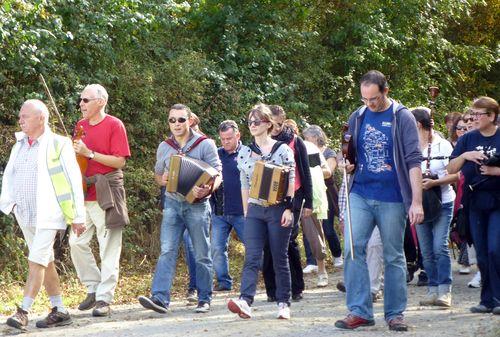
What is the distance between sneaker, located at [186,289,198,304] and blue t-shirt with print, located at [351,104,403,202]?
3013 millimetres

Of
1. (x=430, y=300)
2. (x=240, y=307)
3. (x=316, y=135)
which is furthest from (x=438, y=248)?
(x=316, y=135)

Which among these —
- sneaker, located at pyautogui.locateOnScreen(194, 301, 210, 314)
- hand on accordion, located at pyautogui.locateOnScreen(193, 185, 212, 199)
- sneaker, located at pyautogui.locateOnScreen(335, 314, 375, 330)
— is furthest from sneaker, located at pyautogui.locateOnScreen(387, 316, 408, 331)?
hand on accordion, located at pyautogui.locateOnScreen(193, 185, 212, 199)

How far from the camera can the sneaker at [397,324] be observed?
339 inches

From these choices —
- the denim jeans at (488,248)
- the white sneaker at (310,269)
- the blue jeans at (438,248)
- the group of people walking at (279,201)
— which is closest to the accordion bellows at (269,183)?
the group of people walking at (279,201)

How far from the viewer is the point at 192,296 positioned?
1127 centimetres

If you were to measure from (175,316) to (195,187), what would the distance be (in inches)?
50.2

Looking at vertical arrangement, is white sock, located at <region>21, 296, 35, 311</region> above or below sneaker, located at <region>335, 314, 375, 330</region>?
above

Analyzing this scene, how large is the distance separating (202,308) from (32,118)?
256 cm

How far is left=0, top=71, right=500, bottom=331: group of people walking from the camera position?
28.5ft

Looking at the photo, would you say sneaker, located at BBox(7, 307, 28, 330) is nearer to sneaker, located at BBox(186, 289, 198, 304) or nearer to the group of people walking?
the group of people walking

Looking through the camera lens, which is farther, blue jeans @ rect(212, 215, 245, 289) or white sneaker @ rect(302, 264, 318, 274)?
white sneaker @ rect(302, 264, 318, 274)

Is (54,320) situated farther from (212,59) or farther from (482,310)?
(212,59)

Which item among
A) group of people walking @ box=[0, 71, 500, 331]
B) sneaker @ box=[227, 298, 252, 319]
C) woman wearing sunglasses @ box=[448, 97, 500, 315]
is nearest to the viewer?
group of people walking @ box=[0, 71, 500, 331]

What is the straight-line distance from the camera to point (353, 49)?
67.1 ft
